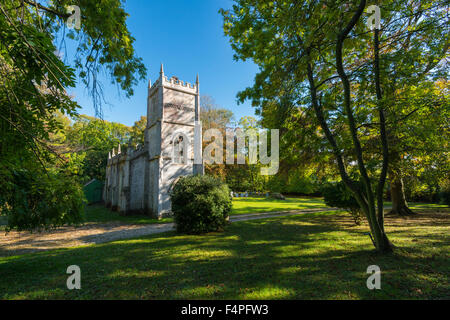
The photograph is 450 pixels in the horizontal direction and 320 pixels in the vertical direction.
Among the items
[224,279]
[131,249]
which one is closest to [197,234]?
[131,249]

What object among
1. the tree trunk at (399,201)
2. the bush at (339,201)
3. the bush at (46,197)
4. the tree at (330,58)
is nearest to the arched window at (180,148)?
the tree at (330,58)

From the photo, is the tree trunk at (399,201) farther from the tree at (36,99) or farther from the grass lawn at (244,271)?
the tree at (36,99)

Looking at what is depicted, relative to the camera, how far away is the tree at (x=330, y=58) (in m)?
5.18

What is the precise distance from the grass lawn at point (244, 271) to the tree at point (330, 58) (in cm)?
132

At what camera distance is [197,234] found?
31.9 feet

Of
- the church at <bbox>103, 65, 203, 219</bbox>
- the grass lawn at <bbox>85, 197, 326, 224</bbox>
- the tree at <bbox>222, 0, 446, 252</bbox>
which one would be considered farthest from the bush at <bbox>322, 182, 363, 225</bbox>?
the church at <bbox>103, 65, 203, 219</bbox>

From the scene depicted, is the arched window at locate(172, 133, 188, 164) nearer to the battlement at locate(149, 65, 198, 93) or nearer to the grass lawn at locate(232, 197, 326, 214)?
the battlement at locate(149, 65, 198, 93)

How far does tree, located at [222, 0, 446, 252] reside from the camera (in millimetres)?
5180

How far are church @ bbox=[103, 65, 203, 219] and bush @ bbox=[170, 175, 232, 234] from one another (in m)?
6.74

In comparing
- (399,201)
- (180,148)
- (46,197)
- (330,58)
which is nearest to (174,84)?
(180,148)

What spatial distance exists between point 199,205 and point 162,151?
8.77 m

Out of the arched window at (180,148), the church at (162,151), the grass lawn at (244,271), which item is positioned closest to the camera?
the grass lawn at (244,271)

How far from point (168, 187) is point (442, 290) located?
15.5 metres

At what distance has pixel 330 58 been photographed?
6.96 m
